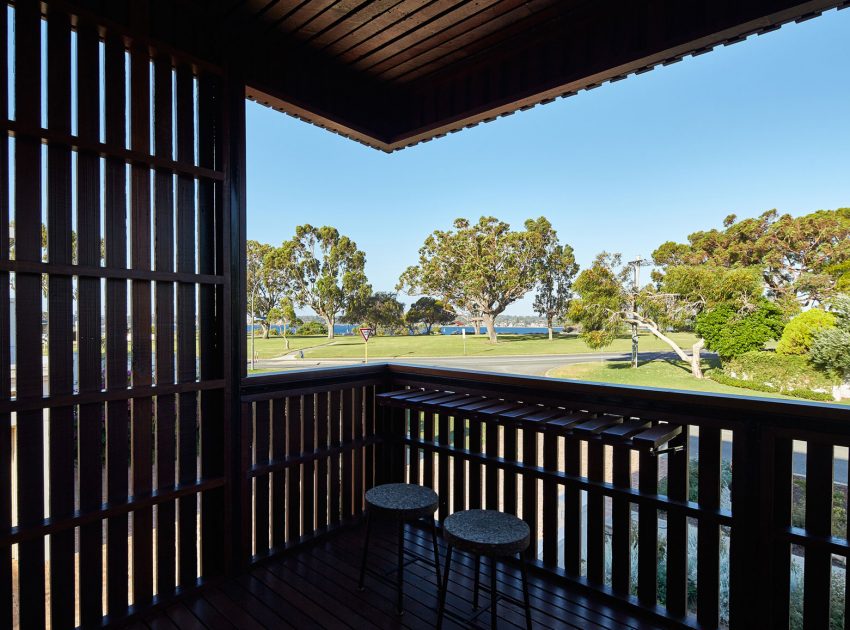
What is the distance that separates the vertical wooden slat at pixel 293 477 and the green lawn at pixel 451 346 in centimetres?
1456

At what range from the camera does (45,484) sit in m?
1.79

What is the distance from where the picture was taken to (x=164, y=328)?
2.09m

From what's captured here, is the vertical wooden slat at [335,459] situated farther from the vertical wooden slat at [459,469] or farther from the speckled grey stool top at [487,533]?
the speckled grey stool top at [487,533]

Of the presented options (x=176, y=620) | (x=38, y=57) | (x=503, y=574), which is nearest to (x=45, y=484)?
(x=176, y=620)

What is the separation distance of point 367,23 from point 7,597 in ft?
9.75

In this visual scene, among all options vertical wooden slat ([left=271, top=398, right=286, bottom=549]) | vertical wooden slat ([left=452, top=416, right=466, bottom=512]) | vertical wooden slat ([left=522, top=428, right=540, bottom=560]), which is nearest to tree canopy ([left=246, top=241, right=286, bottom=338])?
vertical wooden slat ([left=271, top=398, right=286, bottom=549])

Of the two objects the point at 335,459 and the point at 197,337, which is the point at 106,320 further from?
the point at 335,459

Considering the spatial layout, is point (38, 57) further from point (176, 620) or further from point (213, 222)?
point (176, 620)

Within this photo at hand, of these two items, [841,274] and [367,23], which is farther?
[841,274]

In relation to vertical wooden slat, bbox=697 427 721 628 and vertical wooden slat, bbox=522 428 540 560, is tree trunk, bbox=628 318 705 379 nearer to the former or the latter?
vertical wooden slat, bbox=522 428 540 560

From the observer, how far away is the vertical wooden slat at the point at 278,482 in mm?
2514

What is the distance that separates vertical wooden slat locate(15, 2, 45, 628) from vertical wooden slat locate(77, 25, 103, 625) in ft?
0.45

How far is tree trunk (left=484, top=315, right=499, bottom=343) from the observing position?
62.7 feet

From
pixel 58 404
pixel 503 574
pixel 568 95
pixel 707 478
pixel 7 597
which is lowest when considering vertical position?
pixel 503 574
